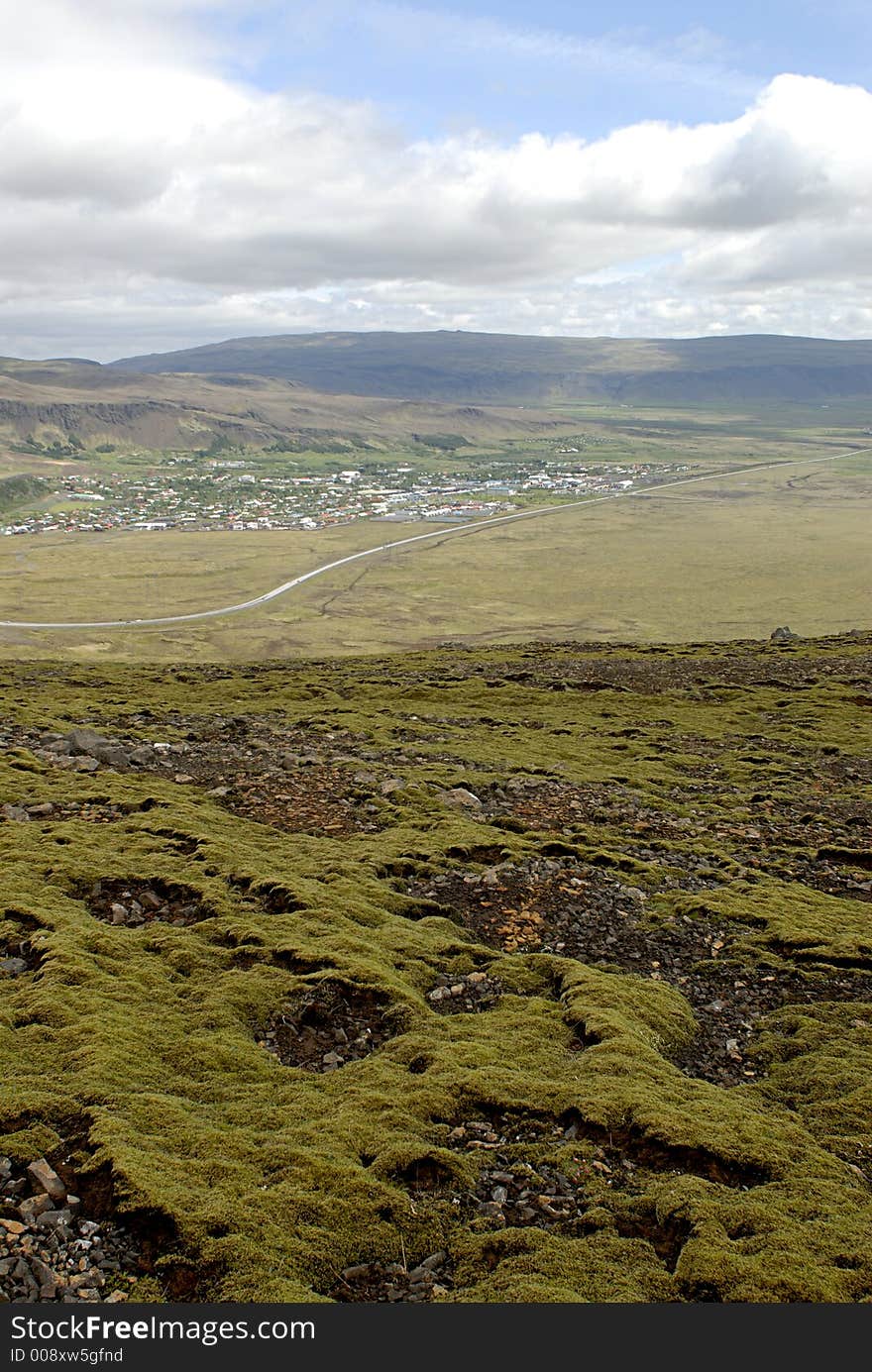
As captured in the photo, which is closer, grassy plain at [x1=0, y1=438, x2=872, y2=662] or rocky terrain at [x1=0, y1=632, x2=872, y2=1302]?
rocky terrain at [x1=0, y1=632, x2=872, y2=1302]

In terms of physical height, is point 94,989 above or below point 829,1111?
above

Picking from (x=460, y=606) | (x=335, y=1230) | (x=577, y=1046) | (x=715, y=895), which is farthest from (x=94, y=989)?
(x=460, y=606)

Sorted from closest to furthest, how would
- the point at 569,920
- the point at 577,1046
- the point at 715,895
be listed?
the point at 577,1046 → the point at 569,920 → the point at 715,895

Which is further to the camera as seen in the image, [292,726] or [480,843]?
[292,726]

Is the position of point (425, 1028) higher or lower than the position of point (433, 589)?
lower

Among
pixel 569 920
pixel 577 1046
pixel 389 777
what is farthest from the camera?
pixel 389 777

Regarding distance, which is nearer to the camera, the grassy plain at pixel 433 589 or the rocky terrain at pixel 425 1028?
the rocky terrain at pixel 425 1028

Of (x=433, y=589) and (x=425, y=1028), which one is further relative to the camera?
(x=433, y=589)

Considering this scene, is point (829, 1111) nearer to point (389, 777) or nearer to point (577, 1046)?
point (577, 1046)
